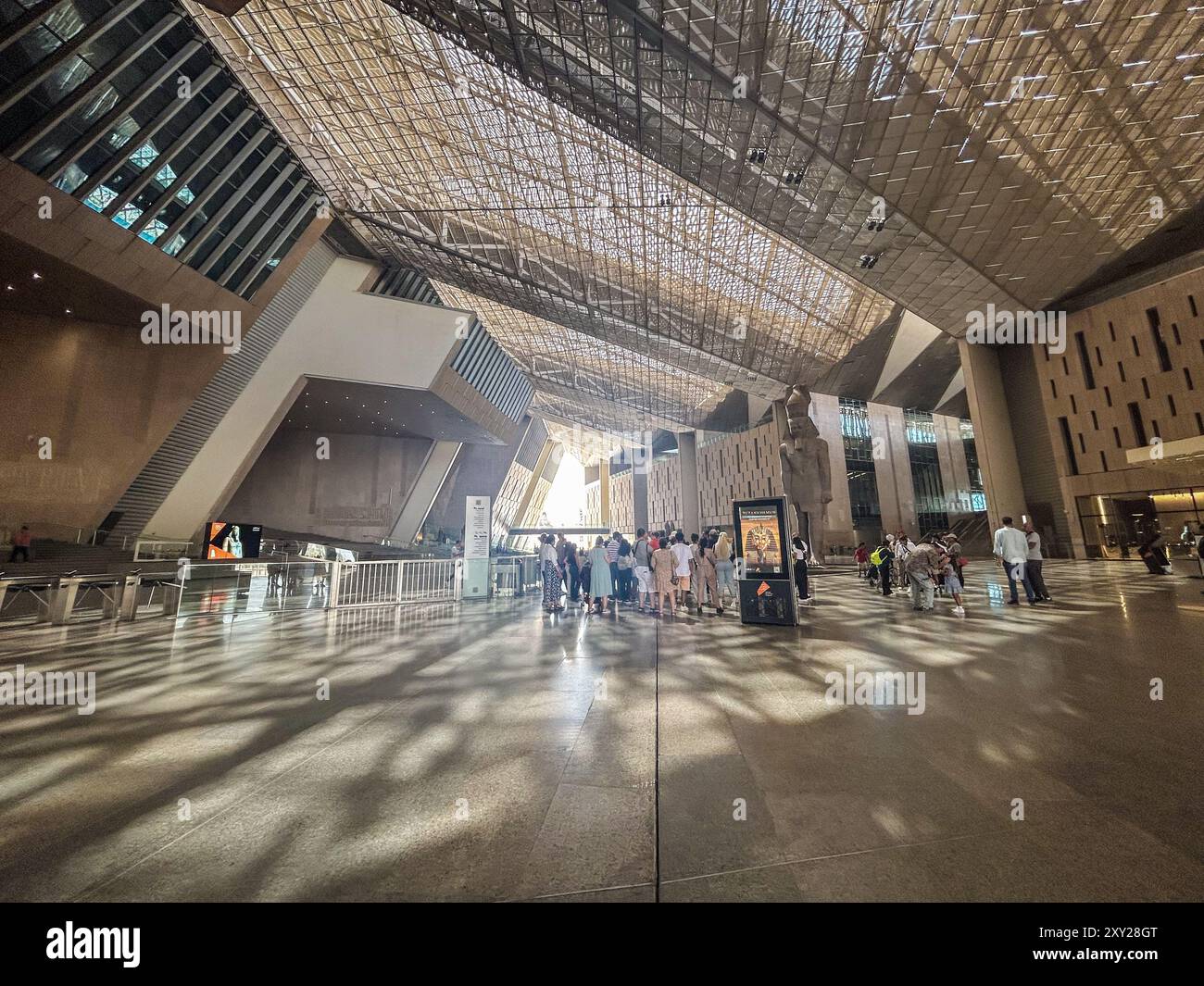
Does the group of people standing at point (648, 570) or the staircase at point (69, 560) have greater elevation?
the staircase at point (69, 560)

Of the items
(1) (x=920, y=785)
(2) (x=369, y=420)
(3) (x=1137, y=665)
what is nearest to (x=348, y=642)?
(1) (x=920, y=785)

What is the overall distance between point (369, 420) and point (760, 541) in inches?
1088

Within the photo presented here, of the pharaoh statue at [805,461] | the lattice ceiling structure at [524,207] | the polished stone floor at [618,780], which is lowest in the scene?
the polished stone floor at [618,780]

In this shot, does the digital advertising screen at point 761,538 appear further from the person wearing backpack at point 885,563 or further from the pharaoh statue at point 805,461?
the pharaoh statue at point 805,461

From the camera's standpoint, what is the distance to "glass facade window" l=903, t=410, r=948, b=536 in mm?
37875

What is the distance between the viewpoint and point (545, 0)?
13094 mm

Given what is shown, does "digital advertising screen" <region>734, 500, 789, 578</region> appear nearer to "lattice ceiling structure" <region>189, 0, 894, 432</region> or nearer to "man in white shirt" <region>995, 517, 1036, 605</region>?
"man in white shirt" <region>995, 517, 1036, 605</region>

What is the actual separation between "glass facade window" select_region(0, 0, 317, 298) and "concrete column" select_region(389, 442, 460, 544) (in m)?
17.2

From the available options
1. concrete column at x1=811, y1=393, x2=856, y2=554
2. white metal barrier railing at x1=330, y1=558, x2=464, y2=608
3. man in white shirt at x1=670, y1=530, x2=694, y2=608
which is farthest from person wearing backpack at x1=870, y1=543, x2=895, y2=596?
concrete column at x1=811, y1=393, x2=856, y2=554

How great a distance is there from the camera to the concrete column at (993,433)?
2455 cm

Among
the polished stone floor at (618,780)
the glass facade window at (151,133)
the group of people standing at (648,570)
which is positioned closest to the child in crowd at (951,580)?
the polished stone floor at (618,780)

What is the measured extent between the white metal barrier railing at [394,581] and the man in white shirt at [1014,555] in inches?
530

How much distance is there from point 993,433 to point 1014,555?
1969cm
